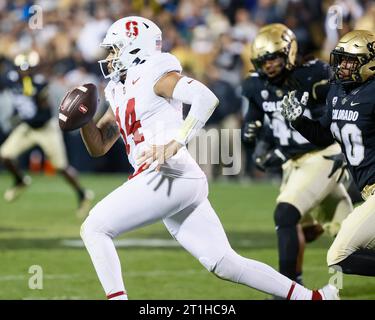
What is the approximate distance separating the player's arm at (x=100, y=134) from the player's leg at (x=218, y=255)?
62 cm

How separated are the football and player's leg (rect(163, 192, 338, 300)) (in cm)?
72

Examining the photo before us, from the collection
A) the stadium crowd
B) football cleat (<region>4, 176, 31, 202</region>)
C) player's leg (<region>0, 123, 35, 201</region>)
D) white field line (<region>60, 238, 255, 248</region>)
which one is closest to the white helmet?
white field line (<region>60, 238, 255, 248</region>)

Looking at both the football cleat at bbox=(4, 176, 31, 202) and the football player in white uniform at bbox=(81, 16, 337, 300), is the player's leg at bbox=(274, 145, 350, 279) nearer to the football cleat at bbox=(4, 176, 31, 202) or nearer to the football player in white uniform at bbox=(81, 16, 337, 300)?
the football player in white uniform at bbox=(81, 16, 337, 300)

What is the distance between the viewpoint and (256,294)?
6059 mm

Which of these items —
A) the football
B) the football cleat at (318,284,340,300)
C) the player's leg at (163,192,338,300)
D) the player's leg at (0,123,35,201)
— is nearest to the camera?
the player's leg at (163,192,338,300)

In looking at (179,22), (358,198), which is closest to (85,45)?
(179,22)

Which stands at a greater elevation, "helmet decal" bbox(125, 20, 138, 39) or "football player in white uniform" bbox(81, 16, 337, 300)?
"helmet decal" bbox(125, 20, 138, 39)

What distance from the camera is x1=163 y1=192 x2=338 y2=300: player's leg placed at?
461 cm

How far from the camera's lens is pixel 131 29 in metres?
4.80

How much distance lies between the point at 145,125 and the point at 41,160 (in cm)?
1096

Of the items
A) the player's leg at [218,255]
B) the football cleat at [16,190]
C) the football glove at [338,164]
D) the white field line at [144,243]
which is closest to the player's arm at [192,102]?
the player's leg at [218,255]

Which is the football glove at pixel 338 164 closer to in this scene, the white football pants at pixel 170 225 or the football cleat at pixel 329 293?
the football cleat at pixel 329 293

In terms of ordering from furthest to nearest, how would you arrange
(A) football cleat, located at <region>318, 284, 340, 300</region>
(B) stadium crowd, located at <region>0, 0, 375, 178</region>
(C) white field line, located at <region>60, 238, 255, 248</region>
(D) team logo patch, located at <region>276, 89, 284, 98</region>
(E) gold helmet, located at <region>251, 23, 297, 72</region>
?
(B) stadium crowd, located at <region>0, 0, 375, 178</region>, (C) white field line, located at <region>60, 238, 255, 248</region>, (D) team logo patch, located at <region>276, 89, 284, 98</region>, (E) gold helmet, located at <region>251, 23, 297, 72</region>, (A) football cleat, located at <region>318, 284, 340, 300</region>
